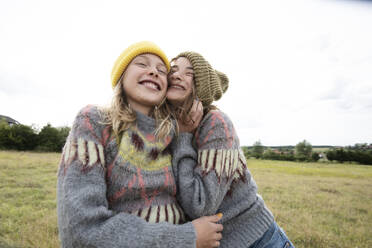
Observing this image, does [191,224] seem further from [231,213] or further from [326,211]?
[326,211]

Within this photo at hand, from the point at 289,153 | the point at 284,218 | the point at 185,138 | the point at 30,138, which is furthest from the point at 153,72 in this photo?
the point at 289,153

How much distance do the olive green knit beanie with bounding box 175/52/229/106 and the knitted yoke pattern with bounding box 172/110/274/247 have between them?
0.30m

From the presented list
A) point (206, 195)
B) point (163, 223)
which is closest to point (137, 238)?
point (163, 223)

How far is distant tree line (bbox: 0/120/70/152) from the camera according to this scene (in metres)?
29.6

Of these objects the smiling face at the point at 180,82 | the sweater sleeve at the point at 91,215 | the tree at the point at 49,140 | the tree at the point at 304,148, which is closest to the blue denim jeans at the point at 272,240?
the sweater sleeve at the point at 91,215

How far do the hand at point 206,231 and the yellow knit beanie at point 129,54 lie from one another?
1.57 metres

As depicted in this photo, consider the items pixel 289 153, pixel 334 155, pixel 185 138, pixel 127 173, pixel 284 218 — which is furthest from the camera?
pixel 289 153

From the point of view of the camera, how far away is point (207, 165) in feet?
6.33

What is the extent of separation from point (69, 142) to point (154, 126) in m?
0.73

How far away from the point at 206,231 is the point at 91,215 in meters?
0.87

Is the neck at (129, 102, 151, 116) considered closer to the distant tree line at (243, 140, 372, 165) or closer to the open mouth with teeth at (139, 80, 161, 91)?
the open mouth with teeth at (139, 80, 161, 91)

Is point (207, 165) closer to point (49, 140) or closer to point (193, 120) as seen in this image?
point (193, 120)

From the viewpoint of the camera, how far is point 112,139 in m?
1.79

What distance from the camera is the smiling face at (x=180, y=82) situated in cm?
235
